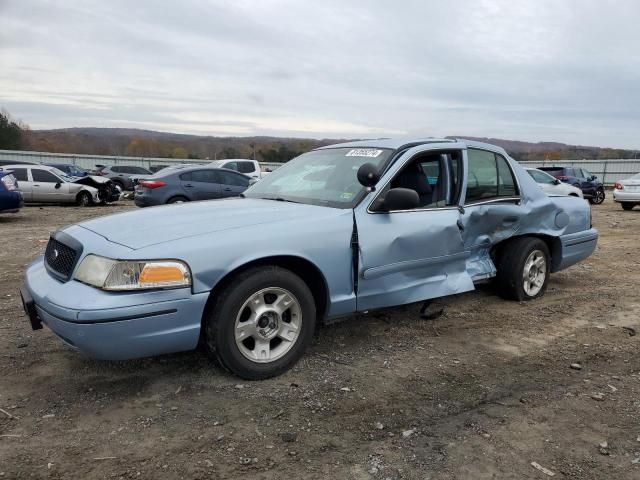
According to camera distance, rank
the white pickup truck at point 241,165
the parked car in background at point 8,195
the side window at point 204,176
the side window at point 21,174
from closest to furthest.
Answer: the parked car in background at point 8,195 → the side window at point 204,176 → the side window at point 21,174 → the white pickup truck at point 241,165

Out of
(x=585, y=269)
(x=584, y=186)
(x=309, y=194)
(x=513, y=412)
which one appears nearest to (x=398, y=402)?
(x=513, y=412)

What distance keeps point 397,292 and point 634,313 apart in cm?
277

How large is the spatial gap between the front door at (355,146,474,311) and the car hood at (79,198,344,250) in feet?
1.22

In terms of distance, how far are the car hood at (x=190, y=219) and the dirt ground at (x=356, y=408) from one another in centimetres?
100

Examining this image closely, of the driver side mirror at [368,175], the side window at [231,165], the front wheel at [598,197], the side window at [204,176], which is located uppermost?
the side window at [231,165]

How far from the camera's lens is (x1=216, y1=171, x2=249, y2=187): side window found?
45.8 feet

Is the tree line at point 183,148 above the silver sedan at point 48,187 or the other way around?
above

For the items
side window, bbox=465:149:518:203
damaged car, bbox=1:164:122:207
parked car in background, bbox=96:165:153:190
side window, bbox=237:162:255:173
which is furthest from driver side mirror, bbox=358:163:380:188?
parked car in background, bbox=96:165:153:190

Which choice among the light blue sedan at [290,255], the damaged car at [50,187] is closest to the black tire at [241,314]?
the light blue sedan at [290,255]

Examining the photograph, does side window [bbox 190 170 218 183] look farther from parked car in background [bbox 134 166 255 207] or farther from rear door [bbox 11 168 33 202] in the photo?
rear door [bbox 11 168 33 202]

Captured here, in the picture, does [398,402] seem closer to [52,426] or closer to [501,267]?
[52,426]

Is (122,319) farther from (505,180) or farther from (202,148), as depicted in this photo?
(202,148)

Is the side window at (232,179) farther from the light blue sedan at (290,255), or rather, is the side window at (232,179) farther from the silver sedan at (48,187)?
the light blue sedan at (290,255)

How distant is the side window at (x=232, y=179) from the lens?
14.0 metres
